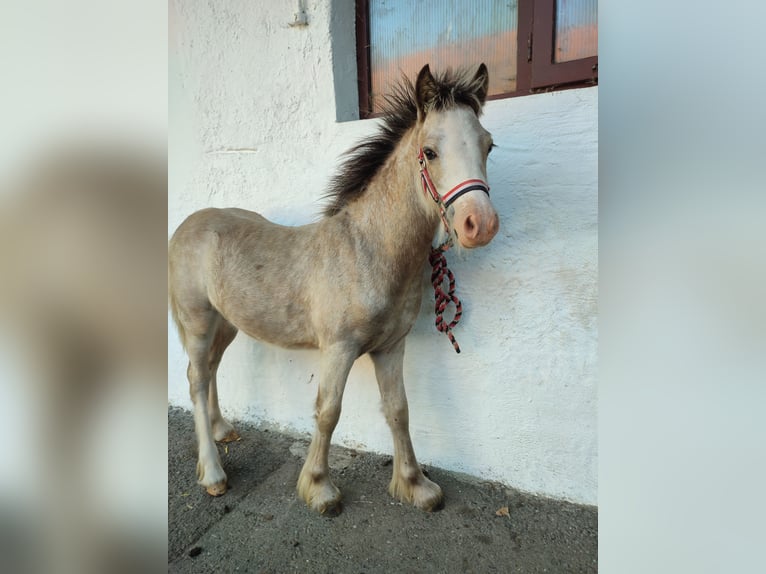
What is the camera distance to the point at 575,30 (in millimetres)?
2041

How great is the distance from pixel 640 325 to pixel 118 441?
23.9 inches

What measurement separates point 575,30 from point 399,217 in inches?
51.0

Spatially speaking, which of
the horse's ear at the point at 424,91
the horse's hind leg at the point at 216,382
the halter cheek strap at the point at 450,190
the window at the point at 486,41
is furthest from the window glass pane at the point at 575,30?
the horse's hind leg at the point at 216,382

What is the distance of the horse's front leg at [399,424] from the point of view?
81.7 inches

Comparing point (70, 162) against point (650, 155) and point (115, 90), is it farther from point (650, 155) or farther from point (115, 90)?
point (650, 155)

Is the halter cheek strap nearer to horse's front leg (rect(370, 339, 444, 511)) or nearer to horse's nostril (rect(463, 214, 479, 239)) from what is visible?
horse's nostril (rect(463, 214, 479, 239))

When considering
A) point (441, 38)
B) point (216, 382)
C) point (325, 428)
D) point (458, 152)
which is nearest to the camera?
point (458, 152)

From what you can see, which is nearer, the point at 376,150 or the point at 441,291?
the point at 376,150

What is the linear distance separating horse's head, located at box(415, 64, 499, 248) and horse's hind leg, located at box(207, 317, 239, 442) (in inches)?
64.0

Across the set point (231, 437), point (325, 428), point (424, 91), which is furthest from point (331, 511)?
point (424, 91)

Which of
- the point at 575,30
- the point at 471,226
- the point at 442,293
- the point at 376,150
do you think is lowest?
the point at 442,293

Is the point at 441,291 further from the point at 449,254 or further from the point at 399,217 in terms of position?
the point at 399,217

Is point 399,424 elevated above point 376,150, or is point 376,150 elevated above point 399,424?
point 376,150

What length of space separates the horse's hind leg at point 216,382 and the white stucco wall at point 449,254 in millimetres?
161
